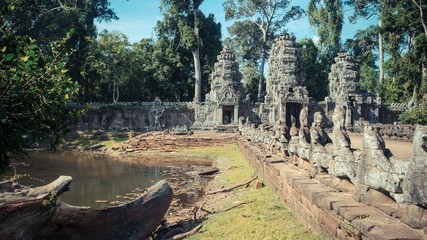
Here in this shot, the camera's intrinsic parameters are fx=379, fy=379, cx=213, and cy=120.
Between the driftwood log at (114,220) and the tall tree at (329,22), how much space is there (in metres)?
41.1

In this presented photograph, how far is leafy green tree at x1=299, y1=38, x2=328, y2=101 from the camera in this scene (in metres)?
44.0

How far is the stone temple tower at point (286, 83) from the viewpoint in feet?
107

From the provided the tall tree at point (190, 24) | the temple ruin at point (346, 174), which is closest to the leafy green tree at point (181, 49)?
the tall tree at point (190, 24)

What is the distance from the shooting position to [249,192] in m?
10.5

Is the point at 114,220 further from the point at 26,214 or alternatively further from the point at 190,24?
the point at 190,24

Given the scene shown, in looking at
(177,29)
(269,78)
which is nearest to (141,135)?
(269,78)

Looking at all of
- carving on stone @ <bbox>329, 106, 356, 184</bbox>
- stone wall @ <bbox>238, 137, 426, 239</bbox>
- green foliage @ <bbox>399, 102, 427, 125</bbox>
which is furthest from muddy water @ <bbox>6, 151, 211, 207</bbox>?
green foliage @ <bbox>399, 102, 427, 125</bbox>

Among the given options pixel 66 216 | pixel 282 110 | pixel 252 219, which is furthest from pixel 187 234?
pixel 282 110

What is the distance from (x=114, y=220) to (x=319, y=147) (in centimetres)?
413

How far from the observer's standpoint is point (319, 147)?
7457mm

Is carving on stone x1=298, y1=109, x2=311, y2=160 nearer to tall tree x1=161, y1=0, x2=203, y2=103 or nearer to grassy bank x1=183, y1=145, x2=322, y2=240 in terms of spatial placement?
grassy bank x1=183, y1=145, x2=322, y2=240

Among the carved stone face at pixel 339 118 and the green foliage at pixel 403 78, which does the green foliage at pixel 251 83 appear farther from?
the carved stone face at pixel 339 118

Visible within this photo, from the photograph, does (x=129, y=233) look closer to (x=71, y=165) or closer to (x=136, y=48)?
(x=71, y=165)

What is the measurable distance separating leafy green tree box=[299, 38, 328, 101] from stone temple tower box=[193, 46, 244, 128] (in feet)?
42.0
